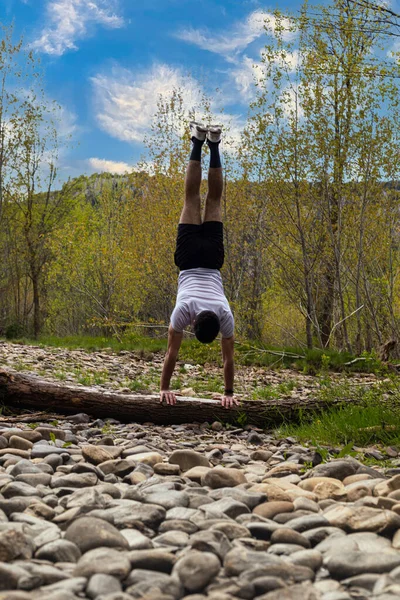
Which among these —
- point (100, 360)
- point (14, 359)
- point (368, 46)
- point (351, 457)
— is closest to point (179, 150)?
point (368, 46)

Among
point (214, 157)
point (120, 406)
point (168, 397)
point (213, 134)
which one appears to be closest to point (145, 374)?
point (120, 406)

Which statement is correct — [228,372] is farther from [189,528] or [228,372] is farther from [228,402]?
[189,528]

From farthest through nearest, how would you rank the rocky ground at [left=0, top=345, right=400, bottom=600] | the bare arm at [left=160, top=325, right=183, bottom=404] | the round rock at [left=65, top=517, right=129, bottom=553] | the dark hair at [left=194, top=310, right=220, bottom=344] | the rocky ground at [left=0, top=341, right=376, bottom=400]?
the rocky ground at [left=0, top=341, right=376, bottom=400]
the bare arm at [left=160, top=325, right=183, bottom=404]
the dark hair at [left=194, top=310, right=220, bottom=344]
the round rock at [left=65, top=517, right=129, bottom=553]
the rocky ground at [left=0, top=345, right=400, bottom=600]

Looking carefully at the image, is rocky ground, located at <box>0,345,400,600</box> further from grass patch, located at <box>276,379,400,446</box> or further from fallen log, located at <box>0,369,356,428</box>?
fallen log, located at <box>0,369,356,428</box>

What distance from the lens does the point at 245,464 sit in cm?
534

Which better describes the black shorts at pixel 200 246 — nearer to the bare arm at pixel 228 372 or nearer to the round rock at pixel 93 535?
the bare arm at pixel 228 372

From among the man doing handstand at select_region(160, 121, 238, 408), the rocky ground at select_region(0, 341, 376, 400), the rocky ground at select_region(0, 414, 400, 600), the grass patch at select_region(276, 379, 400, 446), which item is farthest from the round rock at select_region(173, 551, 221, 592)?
the rocky ground at select_region(0, 341, 376, 400)

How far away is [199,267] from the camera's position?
7863 millimetres

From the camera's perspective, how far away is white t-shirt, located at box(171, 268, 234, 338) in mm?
7293

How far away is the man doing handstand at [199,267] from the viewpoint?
731 centimetres

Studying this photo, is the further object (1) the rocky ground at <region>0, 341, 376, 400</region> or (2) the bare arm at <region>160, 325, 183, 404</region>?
(1) the rocky ground at <region>0, 341, 376, 400</region>

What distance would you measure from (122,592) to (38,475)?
198 cm

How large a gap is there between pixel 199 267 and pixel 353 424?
112 inches

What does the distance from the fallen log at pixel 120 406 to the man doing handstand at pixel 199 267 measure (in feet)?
0.55
